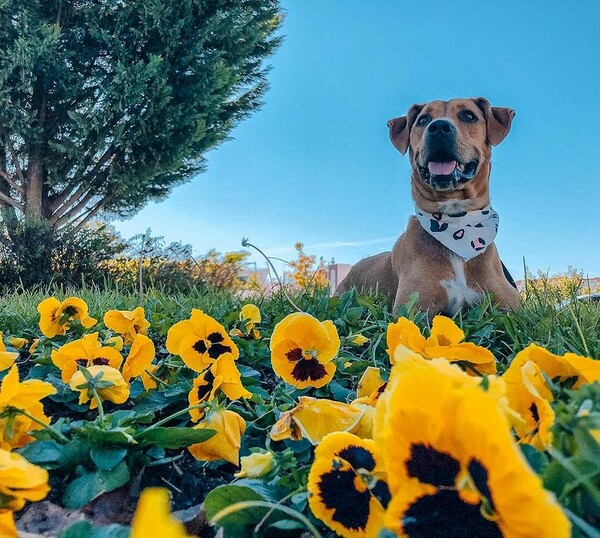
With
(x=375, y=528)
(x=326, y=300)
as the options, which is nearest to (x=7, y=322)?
(x=326, y=300)

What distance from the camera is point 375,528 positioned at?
0.58 meters

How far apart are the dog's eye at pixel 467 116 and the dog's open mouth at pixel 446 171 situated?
0.91 feet

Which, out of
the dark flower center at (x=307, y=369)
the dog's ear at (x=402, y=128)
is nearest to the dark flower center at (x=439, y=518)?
the dark flower center at (x=307, y=369)

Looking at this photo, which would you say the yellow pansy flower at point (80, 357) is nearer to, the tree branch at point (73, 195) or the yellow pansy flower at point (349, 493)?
the yellow pansy flower at point (349, 493)

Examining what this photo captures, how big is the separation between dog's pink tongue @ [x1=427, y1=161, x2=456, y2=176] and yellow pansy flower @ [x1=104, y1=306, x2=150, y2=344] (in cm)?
223

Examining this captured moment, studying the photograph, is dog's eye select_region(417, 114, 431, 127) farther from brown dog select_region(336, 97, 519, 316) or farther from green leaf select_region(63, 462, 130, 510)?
green leaf select_region(63, 462, 130, 510)

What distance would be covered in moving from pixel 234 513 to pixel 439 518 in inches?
11.9

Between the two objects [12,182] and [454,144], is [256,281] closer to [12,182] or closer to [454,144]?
[454,144]

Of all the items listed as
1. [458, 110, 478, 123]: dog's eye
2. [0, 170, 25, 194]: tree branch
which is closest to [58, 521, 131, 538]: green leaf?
[458, 110, 478, 123]: dog's eye

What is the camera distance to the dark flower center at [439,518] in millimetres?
413

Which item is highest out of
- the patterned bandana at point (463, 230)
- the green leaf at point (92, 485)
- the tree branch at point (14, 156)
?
the tree branch at point (14, 156)

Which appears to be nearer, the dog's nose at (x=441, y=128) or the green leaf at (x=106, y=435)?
the green leaf at (x=106, y=435)

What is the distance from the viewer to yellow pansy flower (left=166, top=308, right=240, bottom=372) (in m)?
1.28

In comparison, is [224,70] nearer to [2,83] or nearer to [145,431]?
[2,83]
